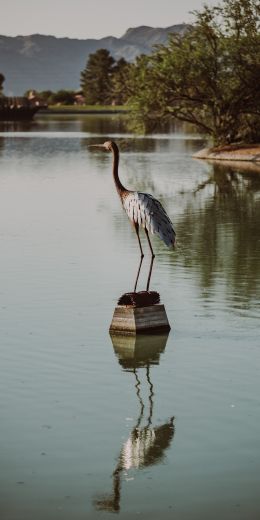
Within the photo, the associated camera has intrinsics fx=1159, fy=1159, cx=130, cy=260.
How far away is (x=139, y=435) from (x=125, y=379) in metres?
2.39

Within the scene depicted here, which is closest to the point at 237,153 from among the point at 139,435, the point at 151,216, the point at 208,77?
the point at 208,77

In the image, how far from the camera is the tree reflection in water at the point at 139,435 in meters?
10.3

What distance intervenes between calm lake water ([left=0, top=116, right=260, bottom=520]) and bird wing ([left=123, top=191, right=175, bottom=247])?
147 centimetres

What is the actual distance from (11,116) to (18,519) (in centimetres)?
16196

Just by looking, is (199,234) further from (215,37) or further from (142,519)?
(215,37)

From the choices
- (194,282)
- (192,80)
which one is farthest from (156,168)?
(194,282)

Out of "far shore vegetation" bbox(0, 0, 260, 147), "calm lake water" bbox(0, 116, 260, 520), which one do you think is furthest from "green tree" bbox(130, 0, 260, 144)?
"calm lake water" bbox(0, 116, 260, 520)

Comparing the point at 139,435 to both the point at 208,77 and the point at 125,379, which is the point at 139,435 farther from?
the point at 208,77

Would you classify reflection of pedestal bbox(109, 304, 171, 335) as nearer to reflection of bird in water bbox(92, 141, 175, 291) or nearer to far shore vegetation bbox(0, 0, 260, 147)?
reflection of bird in water bbox(92, 141, 175, 291)

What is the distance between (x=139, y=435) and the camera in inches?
468

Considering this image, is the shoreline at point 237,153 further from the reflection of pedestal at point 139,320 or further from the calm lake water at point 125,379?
the reflection of pedestal at point 139,320

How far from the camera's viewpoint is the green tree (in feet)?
198

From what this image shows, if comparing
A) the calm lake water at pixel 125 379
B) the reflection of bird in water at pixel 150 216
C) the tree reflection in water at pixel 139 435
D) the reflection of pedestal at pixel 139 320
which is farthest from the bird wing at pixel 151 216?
the tree reflection in water at pixel 139 435

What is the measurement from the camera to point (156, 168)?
53375mm
